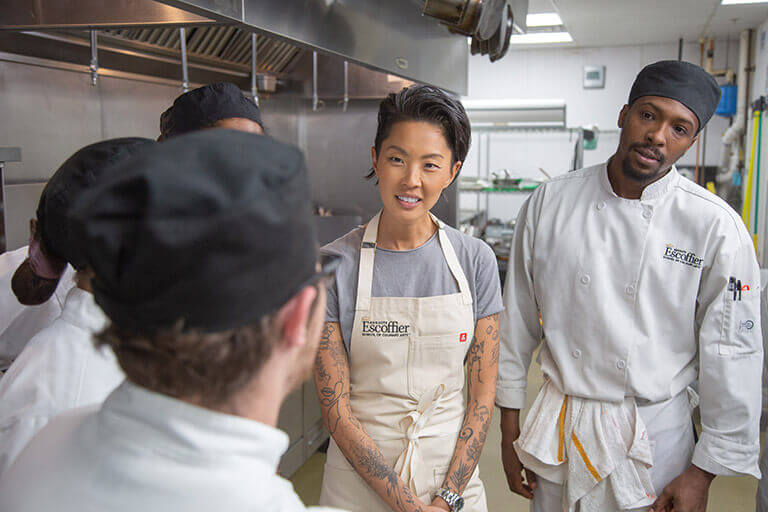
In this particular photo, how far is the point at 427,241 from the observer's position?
1.50 metres

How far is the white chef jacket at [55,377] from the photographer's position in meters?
0.94

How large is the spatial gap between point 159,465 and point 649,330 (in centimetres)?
135

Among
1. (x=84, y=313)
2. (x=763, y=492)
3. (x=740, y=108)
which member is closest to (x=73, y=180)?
(x=84, y=313)

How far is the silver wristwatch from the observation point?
4.52 ft

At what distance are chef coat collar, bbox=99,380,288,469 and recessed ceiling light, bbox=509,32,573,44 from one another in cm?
598

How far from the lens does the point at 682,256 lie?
154 centimetres

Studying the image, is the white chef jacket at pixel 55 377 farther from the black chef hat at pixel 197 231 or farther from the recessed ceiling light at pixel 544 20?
the recessed ceiling light at pixel 544 20

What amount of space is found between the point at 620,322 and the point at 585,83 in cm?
593

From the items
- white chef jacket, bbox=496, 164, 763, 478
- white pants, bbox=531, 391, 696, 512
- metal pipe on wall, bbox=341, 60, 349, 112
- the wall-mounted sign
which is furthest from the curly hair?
the wall-mounted sign

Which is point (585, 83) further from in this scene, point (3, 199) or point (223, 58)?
point (3, 199)

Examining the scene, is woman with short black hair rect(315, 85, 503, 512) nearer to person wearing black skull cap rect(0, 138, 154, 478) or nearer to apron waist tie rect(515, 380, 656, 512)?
apron waist tie rect(515, 380, 656, 512)

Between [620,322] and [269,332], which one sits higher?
[269,332]

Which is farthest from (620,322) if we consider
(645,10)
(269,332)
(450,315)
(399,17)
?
(645,10)

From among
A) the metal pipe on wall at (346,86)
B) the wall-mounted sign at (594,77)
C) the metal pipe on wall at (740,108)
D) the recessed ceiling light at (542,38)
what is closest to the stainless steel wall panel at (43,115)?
the metal pipe on wall at (346,86)
